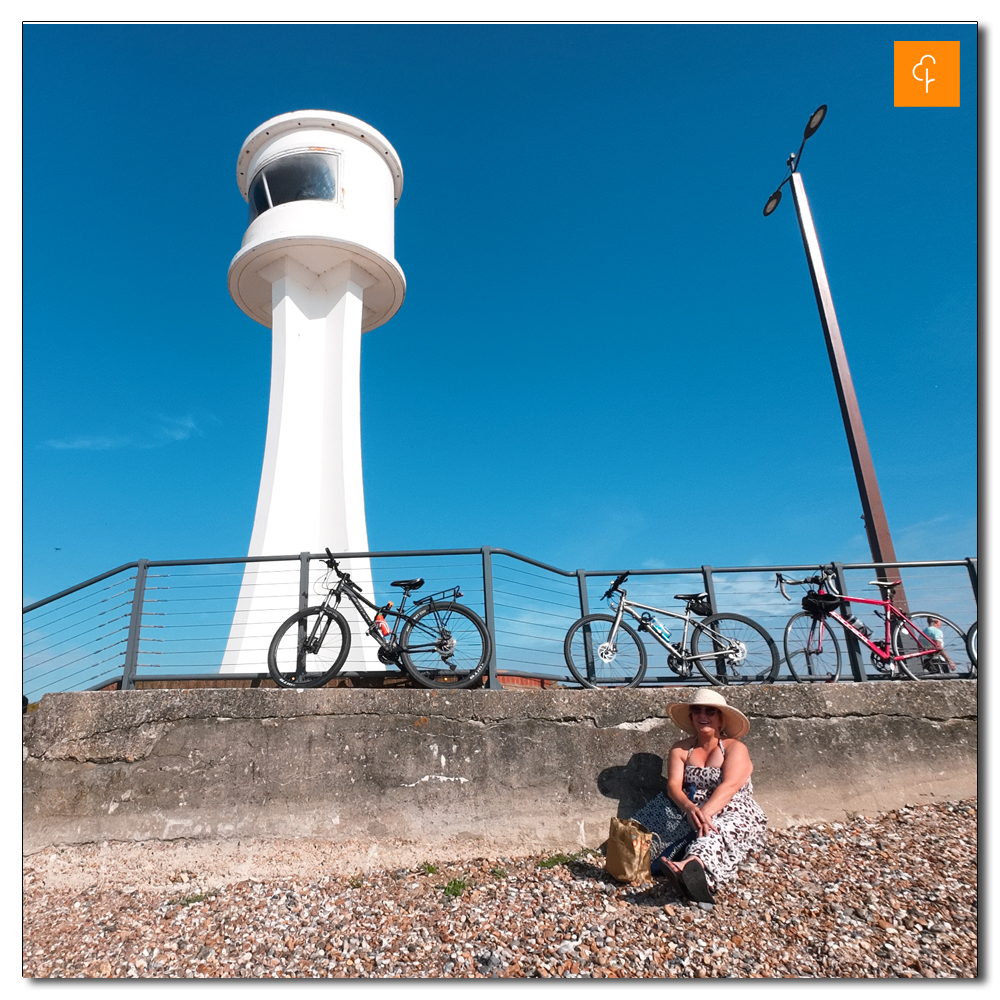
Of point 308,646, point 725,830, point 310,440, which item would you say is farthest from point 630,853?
point 310,440

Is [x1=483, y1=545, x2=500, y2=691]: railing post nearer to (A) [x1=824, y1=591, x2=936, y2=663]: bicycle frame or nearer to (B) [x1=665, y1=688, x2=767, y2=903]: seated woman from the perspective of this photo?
(B) [x1=665, y1=688, x2=767, y2=903]: seated woman

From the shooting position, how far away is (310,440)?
30.7 ft

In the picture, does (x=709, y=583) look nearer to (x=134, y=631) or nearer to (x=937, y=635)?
(x=937, y=635)

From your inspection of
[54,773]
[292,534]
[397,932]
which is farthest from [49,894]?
[292,534]

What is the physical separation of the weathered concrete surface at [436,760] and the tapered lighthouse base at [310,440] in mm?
3231

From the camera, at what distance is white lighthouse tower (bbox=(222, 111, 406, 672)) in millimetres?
8938

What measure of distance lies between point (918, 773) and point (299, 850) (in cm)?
422

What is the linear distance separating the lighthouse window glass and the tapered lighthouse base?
103cm

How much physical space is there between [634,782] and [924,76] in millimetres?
4131

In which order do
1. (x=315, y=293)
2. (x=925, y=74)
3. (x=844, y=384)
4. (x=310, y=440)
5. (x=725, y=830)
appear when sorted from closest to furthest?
(x=925, y=74) < (x=725, y=830) < (x=844, y=384) < (x=310, y=440) < (x=315, y=293)

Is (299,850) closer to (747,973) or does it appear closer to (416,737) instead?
(416,737)

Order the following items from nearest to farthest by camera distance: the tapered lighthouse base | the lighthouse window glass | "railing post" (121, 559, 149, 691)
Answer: "railing post" (121, 559, 149, 691) < the tapered lighthouse base < the lighthouse window glass

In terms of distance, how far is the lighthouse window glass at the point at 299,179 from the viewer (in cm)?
998

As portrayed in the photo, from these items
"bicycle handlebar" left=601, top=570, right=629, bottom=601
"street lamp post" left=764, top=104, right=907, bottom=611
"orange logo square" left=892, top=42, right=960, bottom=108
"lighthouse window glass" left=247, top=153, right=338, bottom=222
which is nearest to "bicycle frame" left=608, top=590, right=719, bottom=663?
"bicycle handlebar" left=601, top=570, right=629, bottom=601
